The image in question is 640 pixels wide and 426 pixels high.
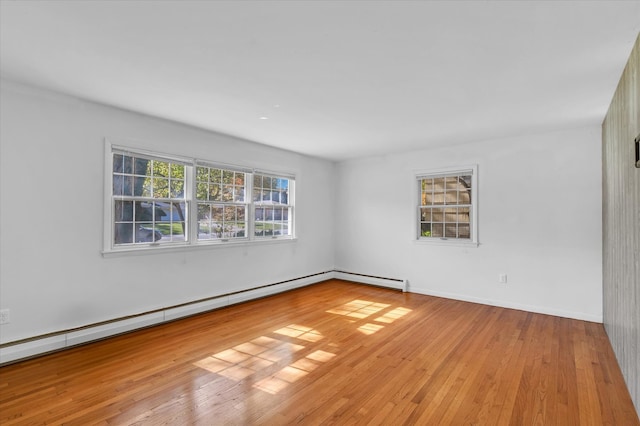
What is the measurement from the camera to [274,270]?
5520mm

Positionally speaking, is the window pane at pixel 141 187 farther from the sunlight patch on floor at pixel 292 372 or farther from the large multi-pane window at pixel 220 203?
the sunlight patch on floor at pixel 292 372

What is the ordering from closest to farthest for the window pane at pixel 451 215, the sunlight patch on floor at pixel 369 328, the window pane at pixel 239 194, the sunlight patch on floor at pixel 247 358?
the sunlight patch on floor at pixel 247 358, the sunlight patch on floor at pixel 369 328, the window pane at pixel 239 194, the window pane at pixel 451 215

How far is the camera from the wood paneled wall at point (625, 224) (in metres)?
2.23

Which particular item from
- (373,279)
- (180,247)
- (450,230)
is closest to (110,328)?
(180,247)

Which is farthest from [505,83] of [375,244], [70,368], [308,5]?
[70,368]

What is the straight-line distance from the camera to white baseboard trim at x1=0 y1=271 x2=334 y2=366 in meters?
2.92

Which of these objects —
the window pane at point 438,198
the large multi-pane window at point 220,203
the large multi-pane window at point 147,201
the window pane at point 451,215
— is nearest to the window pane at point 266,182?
the large multi-pane window at point 220,203

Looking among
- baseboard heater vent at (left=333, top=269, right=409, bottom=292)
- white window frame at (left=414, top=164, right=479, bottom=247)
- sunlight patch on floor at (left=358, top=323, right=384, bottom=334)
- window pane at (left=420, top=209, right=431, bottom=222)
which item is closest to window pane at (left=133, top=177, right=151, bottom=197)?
sunlight patch on floor at (left=358, top=323, right=384, bottom=334)

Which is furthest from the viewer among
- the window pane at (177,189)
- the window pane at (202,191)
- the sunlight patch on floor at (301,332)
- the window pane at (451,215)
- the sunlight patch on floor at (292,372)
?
the window pane at (451,215)

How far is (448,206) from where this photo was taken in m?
5.39

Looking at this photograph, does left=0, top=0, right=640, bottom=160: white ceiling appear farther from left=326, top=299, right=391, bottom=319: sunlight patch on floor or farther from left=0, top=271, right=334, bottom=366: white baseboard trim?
left=326, top=299, right=391, bottom=319: sunlight patch on floor

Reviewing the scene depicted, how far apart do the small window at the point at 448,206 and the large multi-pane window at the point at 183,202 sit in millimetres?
2576

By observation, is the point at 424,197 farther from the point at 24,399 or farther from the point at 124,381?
the point at 24,399

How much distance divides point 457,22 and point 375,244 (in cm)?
462
